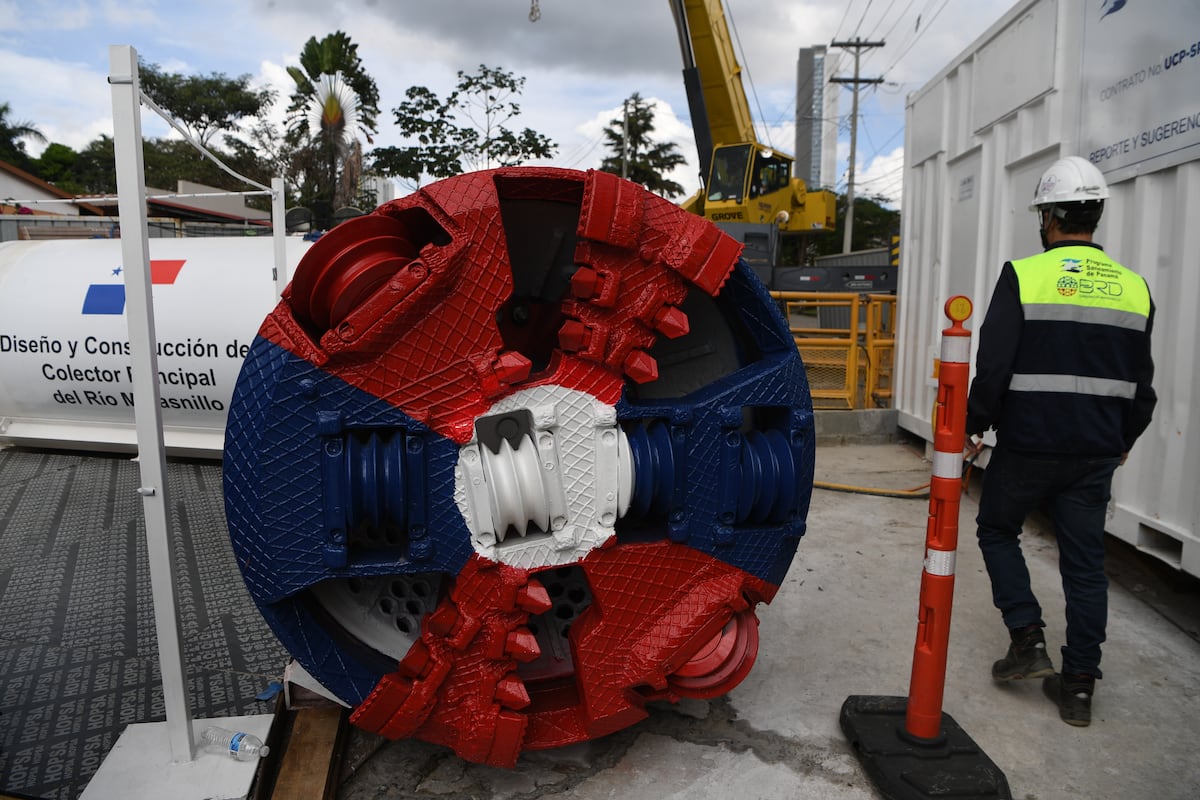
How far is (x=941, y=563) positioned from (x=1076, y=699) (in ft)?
2.84

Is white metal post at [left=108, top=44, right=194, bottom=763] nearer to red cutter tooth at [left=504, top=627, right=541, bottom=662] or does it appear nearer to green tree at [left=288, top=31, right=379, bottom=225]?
red cutter tooth at [left=504, top=627, right=541, bottom=662]

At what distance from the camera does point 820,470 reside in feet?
19.9

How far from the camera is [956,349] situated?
87.5 inches

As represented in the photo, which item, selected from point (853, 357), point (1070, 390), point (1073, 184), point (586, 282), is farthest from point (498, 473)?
point (853, 357)

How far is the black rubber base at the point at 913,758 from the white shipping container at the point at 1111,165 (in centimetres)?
161

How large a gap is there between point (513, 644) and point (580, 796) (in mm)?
547

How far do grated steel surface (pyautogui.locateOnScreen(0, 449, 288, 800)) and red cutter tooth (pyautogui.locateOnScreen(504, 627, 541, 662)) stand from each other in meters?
0.93

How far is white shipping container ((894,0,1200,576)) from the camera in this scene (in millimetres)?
3318

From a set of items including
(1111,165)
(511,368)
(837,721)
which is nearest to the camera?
(511,368)

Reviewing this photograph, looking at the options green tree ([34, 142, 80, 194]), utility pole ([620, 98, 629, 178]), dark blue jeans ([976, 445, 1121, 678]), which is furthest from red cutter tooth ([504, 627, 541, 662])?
green tree ([34, 142, 80, 194])

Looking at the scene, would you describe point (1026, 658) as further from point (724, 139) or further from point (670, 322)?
point (724, 139)

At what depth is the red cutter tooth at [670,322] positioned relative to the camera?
6.79ft

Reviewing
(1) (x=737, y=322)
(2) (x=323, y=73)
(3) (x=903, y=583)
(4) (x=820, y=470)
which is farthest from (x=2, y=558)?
(2) (x=323, y=73)

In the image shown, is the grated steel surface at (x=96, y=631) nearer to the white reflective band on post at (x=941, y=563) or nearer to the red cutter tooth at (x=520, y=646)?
the red cutter tooth at (x=520, y=646)
